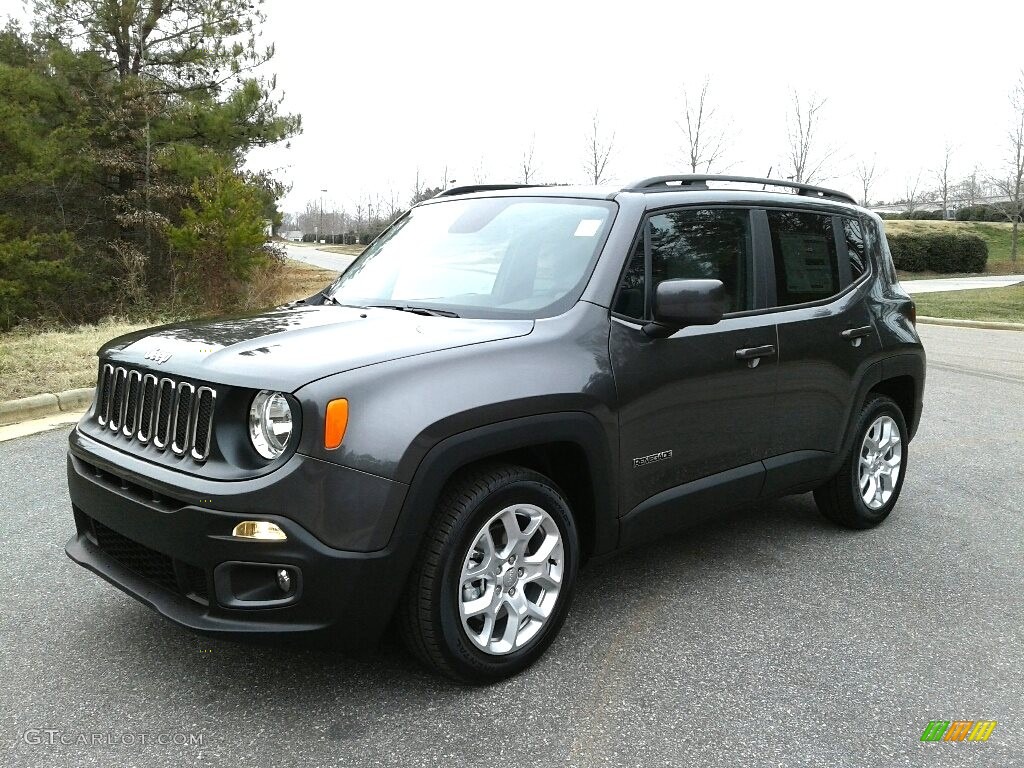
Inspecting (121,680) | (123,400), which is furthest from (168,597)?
(123,400)


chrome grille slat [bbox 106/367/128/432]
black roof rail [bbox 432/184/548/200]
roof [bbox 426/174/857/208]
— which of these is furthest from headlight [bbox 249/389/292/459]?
black roof rail [bbox 432/184/548/200]

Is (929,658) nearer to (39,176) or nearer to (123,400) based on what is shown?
(123,400)

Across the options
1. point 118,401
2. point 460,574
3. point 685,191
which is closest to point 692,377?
point 685,191

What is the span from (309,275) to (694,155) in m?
15.8

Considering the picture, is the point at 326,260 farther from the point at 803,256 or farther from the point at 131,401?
the point at 131,401

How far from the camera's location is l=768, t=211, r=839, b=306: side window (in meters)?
4.15

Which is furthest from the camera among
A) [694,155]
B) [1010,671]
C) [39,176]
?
[694,155]

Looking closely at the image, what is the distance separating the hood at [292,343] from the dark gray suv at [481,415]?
0.05 ft

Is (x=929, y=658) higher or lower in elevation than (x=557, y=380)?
lower

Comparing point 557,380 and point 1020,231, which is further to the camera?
point 1020,231

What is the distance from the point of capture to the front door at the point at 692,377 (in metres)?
3.38

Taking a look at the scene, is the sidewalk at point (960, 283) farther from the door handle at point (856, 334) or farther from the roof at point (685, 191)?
the roof at point (685, 191)

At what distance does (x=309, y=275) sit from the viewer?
1334 inches

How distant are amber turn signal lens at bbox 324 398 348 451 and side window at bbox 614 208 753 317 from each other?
4.15 ft
